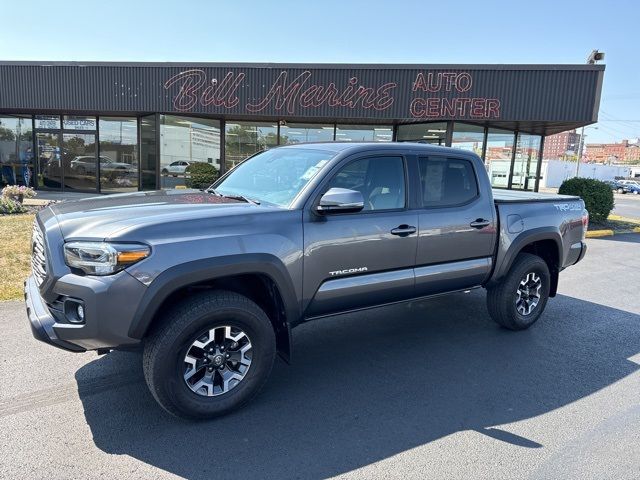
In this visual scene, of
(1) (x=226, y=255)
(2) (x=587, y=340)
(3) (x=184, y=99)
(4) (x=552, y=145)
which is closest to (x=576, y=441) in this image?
(2) (x=587, y=340)

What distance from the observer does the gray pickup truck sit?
2.82 metres

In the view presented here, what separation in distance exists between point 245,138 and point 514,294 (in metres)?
13.8

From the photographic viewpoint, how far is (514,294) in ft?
16.2

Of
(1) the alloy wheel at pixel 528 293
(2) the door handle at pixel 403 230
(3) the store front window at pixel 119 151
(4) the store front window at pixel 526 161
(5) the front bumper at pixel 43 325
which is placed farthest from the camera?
(4) the store front window at pixel 526 161

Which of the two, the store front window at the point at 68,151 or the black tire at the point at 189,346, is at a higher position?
the store front window at the point at 68,151

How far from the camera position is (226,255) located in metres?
3.07

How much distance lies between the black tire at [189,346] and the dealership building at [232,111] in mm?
11854

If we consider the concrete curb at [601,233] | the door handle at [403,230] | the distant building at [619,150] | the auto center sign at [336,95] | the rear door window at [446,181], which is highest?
the distant building at [619,150]

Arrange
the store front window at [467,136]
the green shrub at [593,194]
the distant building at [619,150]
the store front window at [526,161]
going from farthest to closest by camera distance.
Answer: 1. the distant building at [619,150]
2. the store front window at [526,161]
3. the store front window at [467,136]
4. the green shrub at [593,194]

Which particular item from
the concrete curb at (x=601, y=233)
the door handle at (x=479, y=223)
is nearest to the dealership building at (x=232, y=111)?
the concrete curb at (x=601, y=233)

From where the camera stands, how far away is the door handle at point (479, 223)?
4.47 m

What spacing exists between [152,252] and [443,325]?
3562mm

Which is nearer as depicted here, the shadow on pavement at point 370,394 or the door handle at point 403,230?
the shadow on pavement at point 370,394

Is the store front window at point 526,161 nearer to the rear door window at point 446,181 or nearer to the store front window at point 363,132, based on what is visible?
the store front window at point 363,132
